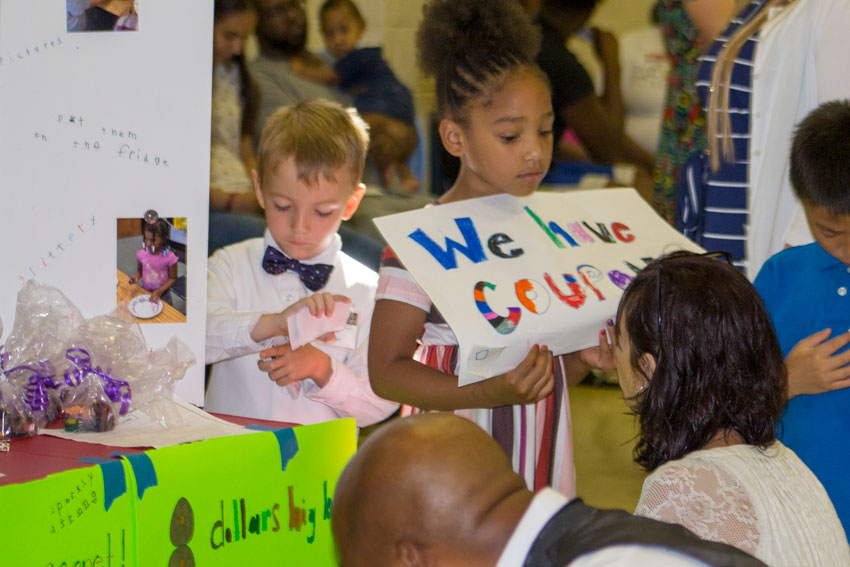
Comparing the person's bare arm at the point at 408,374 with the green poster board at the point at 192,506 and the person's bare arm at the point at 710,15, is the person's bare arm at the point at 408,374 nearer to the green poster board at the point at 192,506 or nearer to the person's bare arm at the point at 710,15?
the green poster board at the point at 192,506

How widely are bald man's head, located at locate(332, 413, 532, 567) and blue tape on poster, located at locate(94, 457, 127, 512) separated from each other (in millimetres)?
393

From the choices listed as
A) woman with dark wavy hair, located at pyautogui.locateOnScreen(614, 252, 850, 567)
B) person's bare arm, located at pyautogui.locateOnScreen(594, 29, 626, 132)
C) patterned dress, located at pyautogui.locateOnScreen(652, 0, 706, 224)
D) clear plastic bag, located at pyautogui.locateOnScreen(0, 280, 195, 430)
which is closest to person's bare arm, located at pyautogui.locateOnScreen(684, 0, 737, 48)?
patterned dress, located at pyautogui.locateOnScreen(652, 0, 706, 224)

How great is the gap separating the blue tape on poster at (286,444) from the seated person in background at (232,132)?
1768 mm

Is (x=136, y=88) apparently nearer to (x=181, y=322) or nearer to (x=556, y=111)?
(x=181, y=322)

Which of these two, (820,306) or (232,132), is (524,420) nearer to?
(820,306)

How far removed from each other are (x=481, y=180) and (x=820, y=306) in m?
0.76

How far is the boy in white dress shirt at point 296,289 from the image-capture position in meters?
2.22

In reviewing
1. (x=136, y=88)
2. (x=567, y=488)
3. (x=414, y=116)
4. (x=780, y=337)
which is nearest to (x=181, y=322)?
(x=136, y=88)

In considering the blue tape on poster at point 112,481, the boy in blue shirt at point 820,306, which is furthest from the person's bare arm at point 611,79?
the blue tape on poster at point 112,481

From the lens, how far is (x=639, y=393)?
1.44m

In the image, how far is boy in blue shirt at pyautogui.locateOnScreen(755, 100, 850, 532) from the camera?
1.79 metres

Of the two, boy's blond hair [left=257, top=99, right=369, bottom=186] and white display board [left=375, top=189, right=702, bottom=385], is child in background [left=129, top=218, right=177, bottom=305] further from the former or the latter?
boy's blond hair [left=257, top=99, right=369, bottom=186]

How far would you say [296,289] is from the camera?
2.40 metres

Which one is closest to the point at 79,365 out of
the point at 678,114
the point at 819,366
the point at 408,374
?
the point at 408,374
